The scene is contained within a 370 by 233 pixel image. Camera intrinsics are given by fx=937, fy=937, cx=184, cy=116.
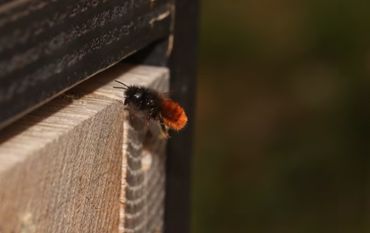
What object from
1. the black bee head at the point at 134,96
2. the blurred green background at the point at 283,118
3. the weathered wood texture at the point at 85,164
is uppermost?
the blurred green background at the point at 283,118

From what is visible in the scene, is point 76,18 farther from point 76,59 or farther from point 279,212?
point 279,212

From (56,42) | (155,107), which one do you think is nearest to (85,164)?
(56,42)

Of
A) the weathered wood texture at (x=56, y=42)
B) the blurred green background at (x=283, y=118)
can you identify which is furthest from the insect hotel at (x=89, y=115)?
the blurred green background at (x=283, y=118)

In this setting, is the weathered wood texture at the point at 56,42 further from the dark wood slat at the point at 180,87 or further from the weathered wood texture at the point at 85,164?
the dark wood slat at the point at 180,87

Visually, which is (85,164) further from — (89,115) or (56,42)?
(56,42)

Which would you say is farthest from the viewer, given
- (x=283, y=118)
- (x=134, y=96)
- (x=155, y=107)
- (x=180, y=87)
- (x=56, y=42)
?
(x=283, y=118)
